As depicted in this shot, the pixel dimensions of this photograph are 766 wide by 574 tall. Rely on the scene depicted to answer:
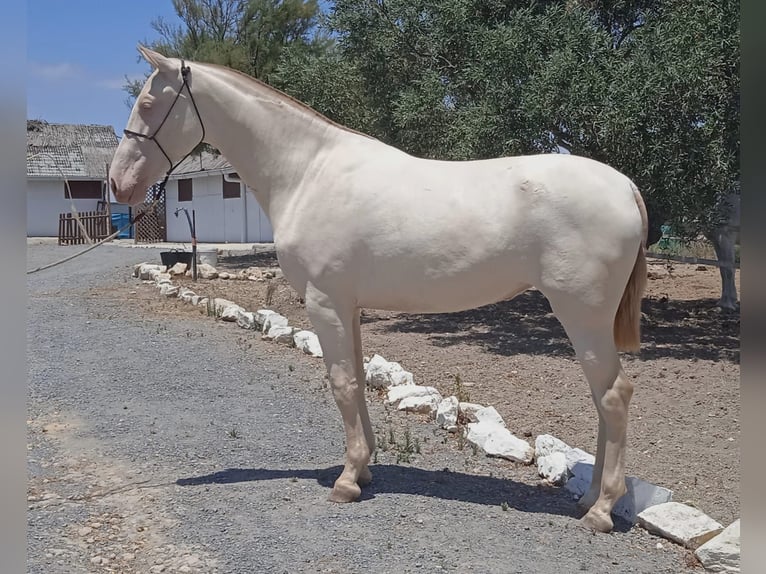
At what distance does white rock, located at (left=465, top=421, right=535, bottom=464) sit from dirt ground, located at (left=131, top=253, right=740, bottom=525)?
57cm

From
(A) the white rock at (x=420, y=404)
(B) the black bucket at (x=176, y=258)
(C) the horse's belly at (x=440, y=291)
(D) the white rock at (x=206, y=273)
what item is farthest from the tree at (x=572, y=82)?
(B) the black bucket at (x=176, y=258)

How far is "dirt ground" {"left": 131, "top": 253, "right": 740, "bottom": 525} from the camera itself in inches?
197

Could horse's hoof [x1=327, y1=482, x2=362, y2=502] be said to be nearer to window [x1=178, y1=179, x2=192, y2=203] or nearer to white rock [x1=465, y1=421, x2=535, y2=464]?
white rock [x1=465, y1=421, x2=535, y2=464]

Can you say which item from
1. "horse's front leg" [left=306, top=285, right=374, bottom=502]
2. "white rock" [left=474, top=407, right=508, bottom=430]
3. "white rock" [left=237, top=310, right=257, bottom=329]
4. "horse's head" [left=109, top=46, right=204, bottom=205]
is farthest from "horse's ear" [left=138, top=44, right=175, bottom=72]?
"white rock" [left=237, top=310, right=257, bottom=329]

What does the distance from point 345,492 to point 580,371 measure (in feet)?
14.7

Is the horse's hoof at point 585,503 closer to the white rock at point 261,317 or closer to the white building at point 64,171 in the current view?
the white rock at point 261,317

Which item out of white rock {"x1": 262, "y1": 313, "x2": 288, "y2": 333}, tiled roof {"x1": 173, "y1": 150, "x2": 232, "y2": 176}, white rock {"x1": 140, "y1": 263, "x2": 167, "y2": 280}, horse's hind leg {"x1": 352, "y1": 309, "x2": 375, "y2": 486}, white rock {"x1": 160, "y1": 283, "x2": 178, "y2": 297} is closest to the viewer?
horse's hind leg {"x1": 352, "y1": 309, "x2": 375, "y2": 486}

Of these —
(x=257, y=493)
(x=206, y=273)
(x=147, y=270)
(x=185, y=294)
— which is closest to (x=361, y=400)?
(x=257, y=493)

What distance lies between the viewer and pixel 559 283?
350 cm

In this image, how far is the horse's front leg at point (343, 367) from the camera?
3.92 m

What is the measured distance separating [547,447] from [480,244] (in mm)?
1829

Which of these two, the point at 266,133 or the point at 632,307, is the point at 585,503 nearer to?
the point at 632,307

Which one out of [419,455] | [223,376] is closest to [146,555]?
[419,455]
